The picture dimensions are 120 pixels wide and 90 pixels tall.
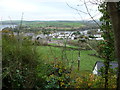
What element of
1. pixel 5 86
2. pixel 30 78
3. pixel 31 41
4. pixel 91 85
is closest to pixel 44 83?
pixel 30 78

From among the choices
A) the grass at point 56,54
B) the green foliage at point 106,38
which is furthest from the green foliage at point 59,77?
the green foliage at point 106,38

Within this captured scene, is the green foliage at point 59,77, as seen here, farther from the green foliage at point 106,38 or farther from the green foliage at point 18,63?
A: the green foliage at point 106,38

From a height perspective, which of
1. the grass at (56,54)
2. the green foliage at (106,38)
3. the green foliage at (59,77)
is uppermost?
the green foliage at (106,38)

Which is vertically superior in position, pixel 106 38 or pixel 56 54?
pixel 106 38

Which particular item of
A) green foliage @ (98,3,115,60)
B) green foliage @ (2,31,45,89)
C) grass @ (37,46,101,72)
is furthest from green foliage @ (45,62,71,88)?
green foliage @ (98,3,115,60)

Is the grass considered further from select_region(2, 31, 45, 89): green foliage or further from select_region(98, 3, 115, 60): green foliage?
select_region(98, 3, 115, 60): green foliage

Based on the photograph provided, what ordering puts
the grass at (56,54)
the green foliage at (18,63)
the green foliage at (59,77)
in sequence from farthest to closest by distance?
the grass at (56,54), the green foliage at (18,63), the green foliage at (59,77)

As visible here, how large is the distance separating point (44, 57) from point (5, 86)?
1100 millimetres

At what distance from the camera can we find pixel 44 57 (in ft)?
10.1

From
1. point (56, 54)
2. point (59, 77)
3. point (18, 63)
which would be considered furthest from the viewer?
point (56, 54)

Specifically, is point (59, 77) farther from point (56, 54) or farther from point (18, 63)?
point (18, 63)

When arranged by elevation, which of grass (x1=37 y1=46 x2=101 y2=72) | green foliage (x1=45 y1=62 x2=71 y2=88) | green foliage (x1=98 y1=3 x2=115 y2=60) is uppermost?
green foliage (x1=98 y1=3 x2=115 y2=60)

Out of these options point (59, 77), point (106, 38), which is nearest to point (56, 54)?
point (59, 77)

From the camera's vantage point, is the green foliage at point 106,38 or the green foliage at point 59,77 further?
the green foliage at point 59,77
